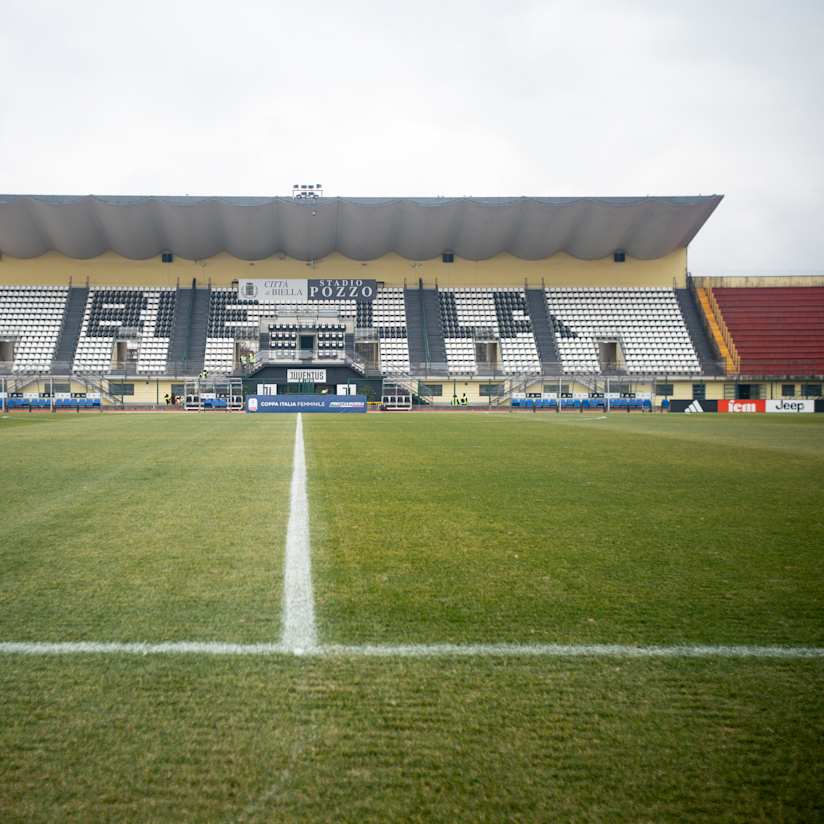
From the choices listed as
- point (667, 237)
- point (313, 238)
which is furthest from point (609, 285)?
point (313, 238)

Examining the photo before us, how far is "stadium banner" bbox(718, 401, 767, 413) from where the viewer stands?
37.2 meters

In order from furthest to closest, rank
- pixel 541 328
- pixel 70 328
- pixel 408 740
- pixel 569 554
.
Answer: pixel 541 328, pixel 70 328, pixel 569 554, pixel 408 740

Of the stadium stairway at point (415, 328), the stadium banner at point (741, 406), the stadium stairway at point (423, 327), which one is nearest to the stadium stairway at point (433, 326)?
the stadium stairway at point (423, 327)

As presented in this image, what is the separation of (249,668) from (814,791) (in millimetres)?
1713

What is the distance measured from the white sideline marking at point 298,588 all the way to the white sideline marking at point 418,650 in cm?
7

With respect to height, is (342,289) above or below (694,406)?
above

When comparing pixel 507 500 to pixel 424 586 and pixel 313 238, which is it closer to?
pixel 424 586

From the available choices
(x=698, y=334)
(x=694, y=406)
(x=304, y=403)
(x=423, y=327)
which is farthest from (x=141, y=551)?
(x=698, y=334)

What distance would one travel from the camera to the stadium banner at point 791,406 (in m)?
36.3

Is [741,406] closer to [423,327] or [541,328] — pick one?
[541,328]

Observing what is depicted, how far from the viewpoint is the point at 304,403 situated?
34.3m

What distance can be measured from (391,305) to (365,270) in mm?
4096

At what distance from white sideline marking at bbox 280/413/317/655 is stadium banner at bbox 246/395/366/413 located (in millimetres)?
28791

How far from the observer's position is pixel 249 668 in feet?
7.30
